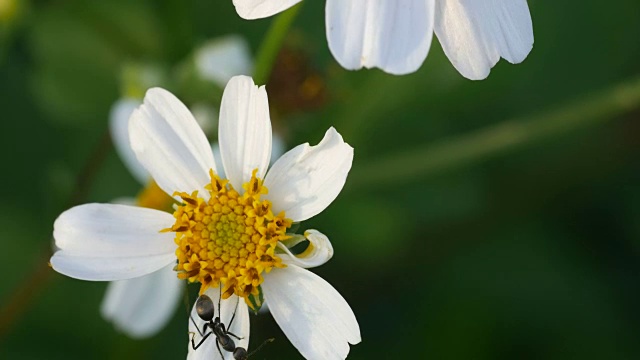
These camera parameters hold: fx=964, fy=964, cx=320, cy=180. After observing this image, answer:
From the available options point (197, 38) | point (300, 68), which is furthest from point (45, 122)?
point (300, 68)

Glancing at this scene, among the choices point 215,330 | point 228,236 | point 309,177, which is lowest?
point 215,330

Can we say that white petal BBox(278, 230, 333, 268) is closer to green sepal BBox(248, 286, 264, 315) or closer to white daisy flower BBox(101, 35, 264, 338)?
green sepal BBox(248, 286, 264, 315)

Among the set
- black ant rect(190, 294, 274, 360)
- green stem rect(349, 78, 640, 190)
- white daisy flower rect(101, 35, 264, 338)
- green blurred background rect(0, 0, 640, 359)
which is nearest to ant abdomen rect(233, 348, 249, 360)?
black ant rect(190, 294, 274, 360)

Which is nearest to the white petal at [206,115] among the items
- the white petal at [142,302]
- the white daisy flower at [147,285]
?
the white daisy flower at [147,285]

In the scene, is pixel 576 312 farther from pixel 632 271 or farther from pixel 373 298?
pixel 373 298

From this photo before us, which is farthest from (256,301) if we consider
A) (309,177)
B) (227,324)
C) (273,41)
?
(273,41)

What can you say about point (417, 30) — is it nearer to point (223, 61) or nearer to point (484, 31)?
point (484, 31)
